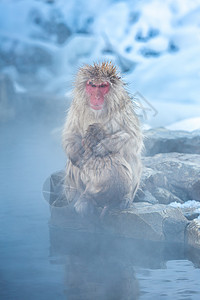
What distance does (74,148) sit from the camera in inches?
88.7

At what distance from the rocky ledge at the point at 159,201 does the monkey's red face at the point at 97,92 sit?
22.4 inches

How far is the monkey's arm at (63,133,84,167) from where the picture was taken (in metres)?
2.25

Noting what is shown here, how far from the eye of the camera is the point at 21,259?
199 cm

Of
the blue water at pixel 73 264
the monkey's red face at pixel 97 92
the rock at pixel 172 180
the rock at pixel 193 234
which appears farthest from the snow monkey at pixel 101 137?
the rock at pixel 172 180

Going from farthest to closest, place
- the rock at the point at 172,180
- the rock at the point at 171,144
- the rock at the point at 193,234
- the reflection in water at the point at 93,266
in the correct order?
the rock at the point at 171,144 → the rock at the point at 172,180 → the rock at the point at 193,234 → the reflection in water at the point at 93,266

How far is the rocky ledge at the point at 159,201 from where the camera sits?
7.49 ft

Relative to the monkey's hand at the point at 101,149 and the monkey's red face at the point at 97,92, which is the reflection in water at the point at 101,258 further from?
the monkey's red face at the point at 97,92

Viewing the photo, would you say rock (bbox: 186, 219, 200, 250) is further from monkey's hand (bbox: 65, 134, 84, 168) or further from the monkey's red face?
the monkey's red face

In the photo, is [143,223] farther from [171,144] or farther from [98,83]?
[171,144]

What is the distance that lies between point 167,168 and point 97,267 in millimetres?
1208

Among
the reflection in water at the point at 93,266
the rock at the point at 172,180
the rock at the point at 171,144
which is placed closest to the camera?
the reflection in water at the point at 93,266

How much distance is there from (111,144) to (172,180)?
2.79ft

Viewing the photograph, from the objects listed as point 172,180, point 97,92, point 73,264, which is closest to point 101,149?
point 97,92

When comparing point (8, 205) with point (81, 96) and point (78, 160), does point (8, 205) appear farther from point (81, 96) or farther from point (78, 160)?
point (81, 96)
